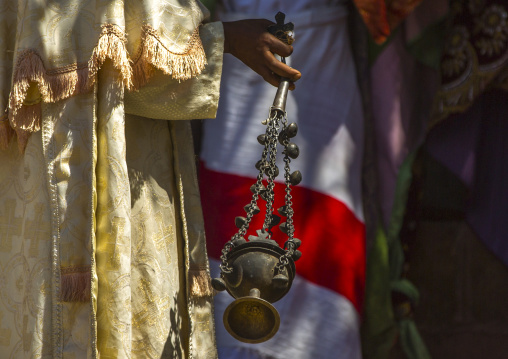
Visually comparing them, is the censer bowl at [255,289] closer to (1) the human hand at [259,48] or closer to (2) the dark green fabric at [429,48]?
(1) the human hand at [259,48]

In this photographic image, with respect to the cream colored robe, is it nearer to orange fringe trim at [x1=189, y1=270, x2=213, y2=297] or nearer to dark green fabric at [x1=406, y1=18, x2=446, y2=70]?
orange fringe trim at [x1=189, y1=270, x2=213, y2=297]

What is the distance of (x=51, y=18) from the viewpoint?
1732 mm

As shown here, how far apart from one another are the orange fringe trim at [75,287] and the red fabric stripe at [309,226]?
68 centimetres

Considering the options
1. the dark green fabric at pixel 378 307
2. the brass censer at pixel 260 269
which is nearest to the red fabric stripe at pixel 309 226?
the dark green fabric at pixel 378 307

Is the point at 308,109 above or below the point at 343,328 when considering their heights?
above

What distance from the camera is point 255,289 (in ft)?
5.21

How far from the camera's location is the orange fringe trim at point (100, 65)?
1.65 meters

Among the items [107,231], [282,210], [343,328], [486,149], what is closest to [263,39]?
[282,210]

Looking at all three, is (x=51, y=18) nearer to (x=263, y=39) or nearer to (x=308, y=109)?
(x=263, y=39)

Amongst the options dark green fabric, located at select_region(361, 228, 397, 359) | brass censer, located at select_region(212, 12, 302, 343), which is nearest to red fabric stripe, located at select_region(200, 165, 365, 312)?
dark green fabric, located at select_region(361, 228, 397, 359)

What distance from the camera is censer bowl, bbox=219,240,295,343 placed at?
5.18 feet

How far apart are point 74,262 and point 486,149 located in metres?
1.56

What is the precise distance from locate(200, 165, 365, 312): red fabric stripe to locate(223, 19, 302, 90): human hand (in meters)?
0.60

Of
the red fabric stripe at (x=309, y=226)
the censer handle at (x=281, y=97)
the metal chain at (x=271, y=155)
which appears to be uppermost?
the censer handle at (x=281, y=97)
